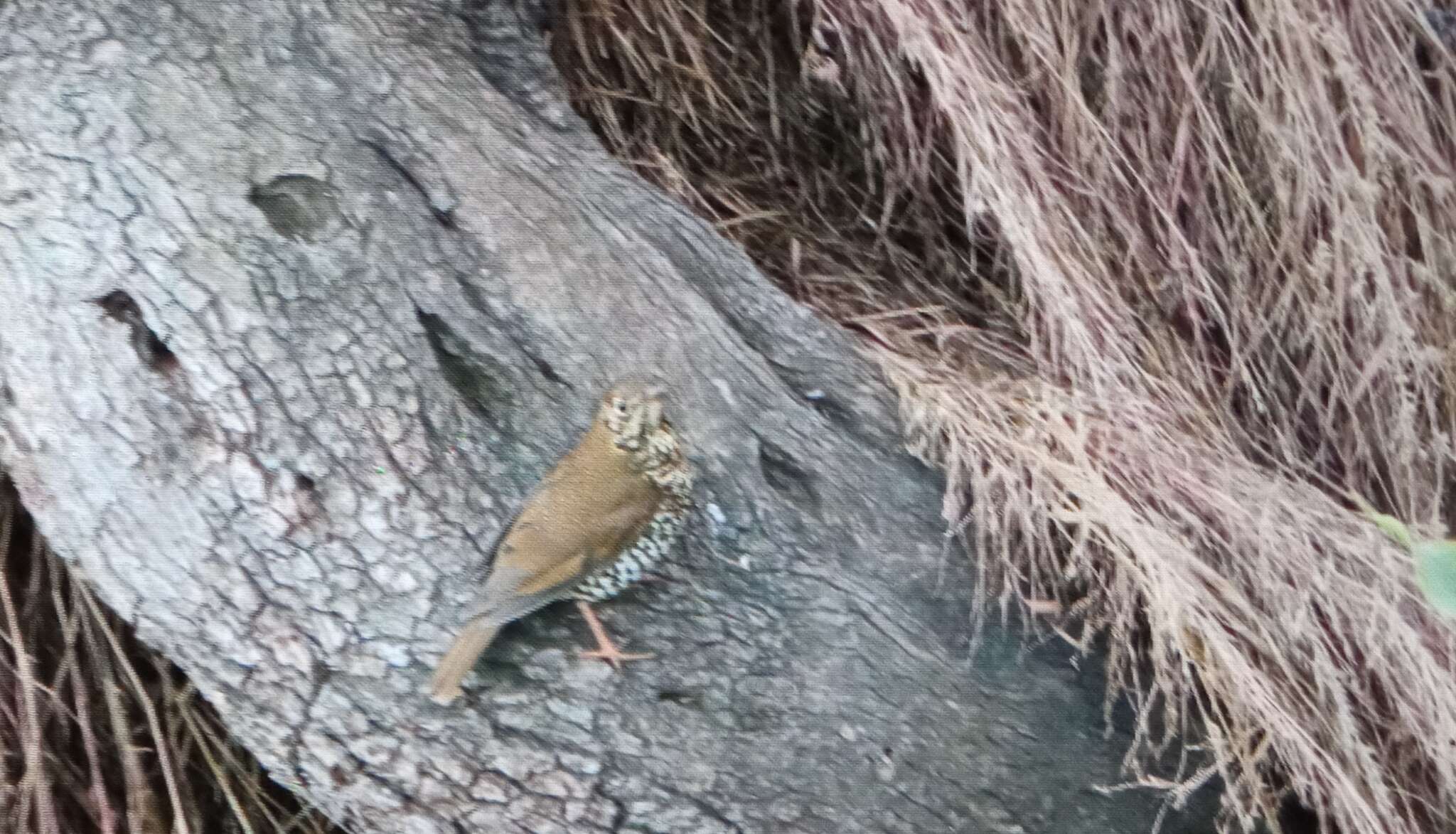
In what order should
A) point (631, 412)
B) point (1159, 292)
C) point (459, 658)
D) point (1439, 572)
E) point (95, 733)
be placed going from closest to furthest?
point (1439, 572)
point (459, 658)
point (631, 412)
point (1159, 292)
point (95, 733)

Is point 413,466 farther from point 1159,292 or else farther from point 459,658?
point 1159,292

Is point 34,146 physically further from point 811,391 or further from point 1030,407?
point 1030,407

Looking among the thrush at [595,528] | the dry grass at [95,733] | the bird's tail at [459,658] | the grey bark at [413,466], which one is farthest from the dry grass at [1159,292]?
the dry grass at [95,733]

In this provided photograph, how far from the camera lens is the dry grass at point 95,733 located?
2.11 meters

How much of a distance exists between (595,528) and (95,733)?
1.14 metres

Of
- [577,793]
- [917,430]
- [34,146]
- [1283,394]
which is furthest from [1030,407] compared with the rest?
[34,146]

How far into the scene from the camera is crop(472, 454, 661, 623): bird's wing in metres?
1.55

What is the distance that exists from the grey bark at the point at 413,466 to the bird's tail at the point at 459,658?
2cm

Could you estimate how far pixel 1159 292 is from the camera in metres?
2.07

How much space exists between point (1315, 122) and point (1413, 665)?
0.84 m

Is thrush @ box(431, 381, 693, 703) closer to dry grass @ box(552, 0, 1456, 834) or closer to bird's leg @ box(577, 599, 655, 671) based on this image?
bird's leg @ box(577, 599, 655, 671)

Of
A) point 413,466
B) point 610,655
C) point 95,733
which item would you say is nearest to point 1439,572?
point 610,655

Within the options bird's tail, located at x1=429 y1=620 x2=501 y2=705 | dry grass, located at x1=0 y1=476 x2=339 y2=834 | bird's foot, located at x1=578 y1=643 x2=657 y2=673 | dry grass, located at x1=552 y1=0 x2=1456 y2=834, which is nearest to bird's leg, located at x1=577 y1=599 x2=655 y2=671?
bird's foot, located at x1=578 y1=643 x2=657 y2=673

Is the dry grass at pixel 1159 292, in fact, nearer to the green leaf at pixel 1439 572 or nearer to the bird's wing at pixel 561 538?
the bird's wing at pixel 561 538
